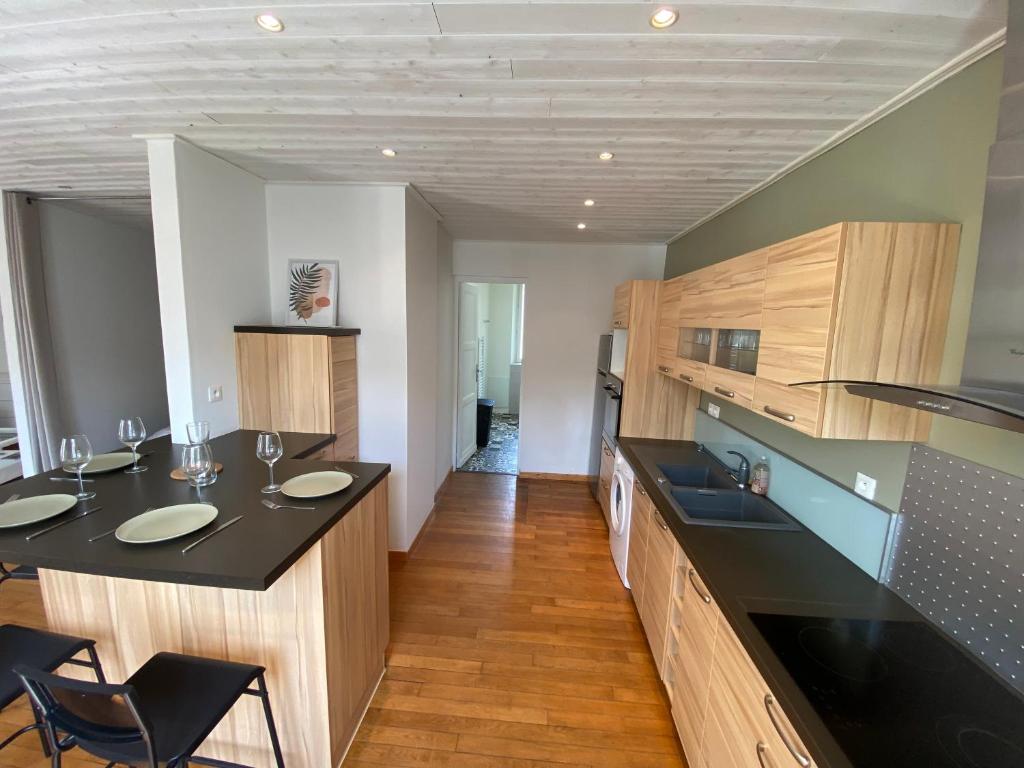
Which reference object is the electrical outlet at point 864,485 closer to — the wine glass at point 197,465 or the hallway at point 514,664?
the hallway at point 514,664

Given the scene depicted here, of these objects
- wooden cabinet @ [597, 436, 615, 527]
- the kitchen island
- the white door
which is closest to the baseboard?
wooden cabinet @ [597, 436, 615, 527]

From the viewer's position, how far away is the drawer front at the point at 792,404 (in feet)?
4.09

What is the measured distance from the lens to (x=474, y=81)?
4.83 ft

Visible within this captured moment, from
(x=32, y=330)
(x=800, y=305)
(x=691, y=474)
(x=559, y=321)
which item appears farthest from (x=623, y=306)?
(x=32, y=330)

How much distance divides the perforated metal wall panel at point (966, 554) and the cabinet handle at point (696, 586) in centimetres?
61

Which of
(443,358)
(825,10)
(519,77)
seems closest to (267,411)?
(443,358)

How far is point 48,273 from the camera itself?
3.37 meters

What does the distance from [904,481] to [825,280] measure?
2.43 feet

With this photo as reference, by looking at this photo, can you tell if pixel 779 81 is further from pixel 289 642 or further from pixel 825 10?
pixel 289 642

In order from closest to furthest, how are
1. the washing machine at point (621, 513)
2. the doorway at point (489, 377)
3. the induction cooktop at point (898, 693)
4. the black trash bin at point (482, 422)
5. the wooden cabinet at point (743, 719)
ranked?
the induction cooktop at point (898, 693)
the wooden cabinet at point (743, 719)
the washing machine at point (621, 513)
the doorway at point (489, 377)
the black trash bin at point (482, 422)

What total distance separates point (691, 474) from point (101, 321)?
5.53m

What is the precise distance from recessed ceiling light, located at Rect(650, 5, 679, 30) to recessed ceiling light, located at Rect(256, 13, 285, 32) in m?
1.14

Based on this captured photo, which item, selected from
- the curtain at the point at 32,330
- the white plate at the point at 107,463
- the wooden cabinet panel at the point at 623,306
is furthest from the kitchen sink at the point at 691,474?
the curtain at the point at 32,330

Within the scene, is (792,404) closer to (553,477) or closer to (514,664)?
(514,664)
